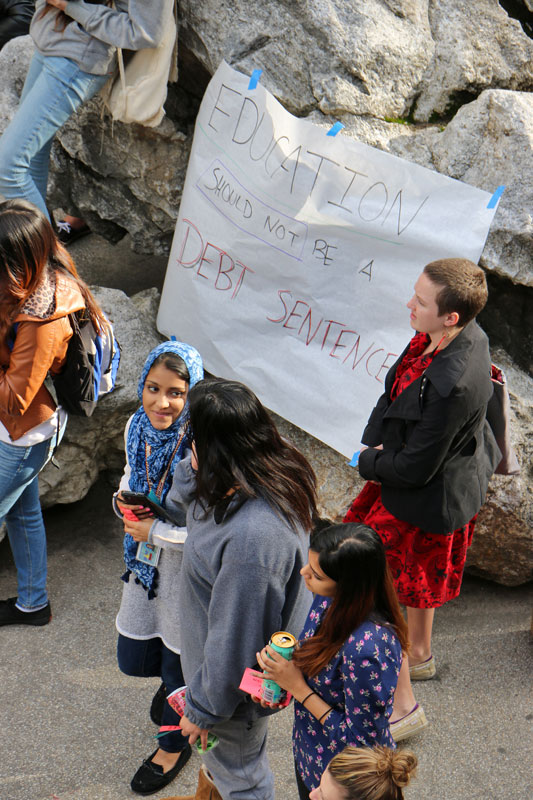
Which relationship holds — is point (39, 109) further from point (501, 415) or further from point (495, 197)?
point (501, 415)

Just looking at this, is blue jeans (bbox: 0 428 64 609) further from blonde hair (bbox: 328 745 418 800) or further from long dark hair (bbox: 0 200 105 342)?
blonde hair (bbox: 328 745 418 800)

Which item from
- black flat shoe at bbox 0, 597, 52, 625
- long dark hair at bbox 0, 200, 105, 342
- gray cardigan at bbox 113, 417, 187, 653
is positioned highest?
long dark hair at bbox 0, 200, 105, 342

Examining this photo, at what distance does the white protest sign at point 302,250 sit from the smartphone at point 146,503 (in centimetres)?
116

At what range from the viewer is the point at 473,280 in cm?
256

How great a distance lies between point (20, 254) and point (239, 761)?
1719mm

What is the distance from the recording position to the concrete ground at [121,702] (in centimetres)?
277

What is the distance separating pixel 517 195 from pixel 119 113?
1.92 metres

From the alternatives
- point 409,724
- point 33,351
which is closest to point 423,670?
point 409,724

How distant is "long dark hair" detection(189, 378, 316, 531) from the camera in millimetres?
1934

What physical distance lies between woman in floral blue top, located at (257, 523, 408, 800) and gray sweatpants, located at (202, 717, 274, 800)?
0.26 meters

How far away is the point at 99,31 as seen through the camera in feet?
11.4

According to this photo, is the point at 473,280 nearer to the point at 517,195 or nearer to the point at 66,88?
the point at 517,195

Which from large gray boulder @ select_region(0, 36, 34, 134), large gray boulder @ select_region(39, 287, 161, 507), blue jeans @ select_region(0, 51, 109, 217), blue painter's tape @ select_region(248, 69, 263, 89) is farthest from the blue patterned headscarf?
large gray boulder @ select_region(0, 36, 34, 134)

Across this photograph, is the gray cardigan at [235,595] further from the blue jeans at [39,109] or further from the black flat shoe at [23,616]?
the blue jeans at [39,109]
